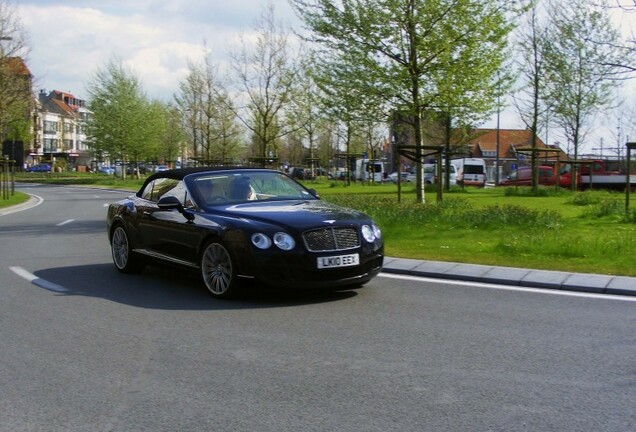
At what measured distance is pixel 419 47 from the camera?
20547 mm

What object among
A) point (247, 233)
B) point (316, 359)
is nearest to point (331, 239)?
point (247, 233)

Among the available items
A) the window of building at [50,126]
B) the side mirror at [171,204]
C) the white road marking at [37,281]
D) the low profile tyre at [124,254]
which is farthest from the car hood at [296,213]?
the window of building at [50,126]

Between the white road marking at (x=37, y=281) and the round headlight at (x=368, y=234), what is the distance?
380 centimetres

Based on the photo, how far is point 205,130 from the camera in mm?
50438

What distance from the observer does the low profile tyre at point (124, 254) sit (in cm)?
998

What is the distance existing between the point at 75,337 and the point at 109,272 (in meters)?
4.08

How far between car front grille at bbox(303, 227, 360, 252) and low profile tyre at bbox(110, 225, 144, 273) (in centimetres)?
330

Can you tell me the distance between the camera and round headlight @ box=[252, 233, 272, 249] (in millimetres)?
7598

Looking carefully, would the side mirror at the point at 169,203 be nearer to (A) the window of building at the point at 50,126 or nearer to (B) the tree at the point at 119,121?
(B) the tree at the point at 119,121

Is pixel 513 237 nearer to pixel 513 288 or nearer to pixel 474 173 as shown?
pixel 513 288

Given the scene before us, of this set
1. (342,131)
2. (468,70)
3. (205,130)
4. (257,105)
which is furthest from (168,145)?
(468,70)

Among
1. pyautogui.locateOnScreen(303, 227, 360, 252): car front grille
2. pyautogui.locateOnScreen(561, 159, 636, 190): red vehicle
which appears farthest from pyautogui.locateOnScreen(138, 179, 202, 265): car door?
pyautogui.locateOnScreen(561, 159, 636, 190): red vehicle

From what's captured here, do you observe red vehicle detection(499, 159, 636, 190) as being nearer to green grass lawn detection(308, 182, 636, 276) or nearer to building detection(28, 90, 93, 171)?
green grass lawn detection(308, 182, 636, 276)

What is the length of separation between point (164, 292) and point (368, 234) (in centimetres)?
260
